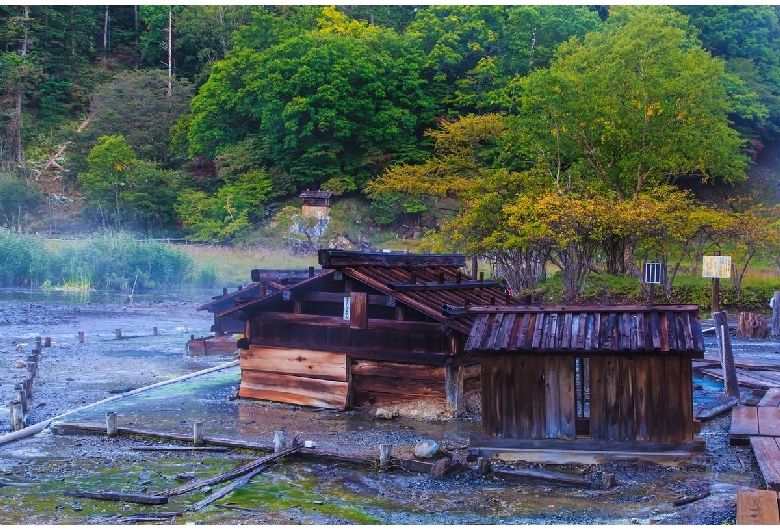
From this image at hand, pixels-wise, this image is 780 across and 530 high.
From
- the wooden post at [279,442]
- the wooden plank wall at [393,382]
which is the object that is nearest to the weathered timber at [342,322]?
the wooden plank wall at [393,382]

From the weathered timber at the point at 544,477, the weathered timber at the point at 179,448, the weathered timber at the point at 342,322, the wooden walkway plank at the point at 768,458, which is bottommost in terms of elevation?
the weathered timber at the point at 179,448

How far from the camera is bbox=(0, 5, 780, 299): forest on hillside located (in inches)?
1615

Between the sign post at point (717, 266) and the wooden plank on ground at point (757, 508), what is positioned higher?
the sign post at point (717, 266)

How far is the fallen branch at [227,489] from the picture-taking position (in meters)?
11.8

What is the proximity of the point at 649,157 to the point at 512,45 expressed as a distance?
2777cm

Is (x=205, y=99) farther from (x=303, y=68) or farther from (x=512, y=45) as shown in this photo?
(x=512, y=45)

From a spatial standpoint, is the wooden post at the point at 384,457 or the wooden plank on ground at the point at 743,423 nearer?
the wooden post at the point at 384,457

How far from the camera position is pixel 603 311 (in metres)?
13.9

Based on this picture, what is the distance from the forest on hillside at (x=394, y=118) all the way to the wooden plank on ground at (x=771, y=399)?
61.2 ft

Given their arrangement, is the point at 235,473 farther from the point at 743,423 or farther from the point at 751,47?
the point at 751,47

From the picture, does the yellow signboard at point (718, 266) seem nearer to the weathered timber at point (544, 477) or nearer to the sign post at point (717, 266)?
the sign post at point (717, 266)

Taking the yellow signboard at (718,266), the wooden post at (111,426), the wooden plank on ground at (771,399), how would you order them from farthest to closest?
the yellow signboard at (718,266), the wooden plank on ground at (771,399), the wooden post at (111,426)

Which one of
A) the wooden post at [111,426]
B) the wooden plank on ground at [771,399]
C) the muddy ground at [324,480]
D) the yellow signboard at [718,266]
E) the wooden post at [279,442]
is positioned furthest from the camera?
the yellow signboard at [718,266]

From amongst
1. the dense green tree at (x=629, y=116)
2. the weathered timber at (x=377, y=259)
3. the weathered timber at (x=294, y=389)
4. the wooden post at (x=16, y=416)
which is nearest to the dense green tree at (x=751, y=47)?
the dense green tree at (x=629, y=116)
